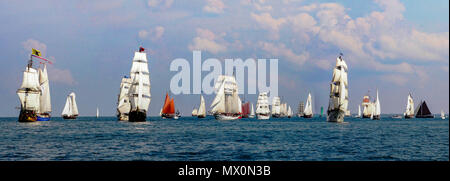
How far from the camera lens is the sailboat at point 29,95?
108812mm

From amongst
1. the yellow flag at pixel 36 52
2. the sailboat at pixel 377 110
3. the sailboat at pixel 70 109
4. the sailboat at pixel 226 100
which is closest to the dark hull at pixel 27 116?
the yellow flag at pixel 36 52

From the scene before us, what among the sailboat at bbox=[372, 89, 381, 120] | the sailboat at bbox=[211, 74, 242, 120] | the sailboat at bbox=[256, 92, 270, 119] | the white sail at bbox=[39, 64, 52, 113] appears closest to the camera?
the white sail at bbox=[39, 64, 52, 113]

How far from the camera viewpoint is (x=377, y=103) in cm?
19338

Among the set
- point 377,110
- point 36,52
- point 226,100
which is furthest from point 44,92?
point 377,110

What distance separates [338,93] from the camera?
109125mm

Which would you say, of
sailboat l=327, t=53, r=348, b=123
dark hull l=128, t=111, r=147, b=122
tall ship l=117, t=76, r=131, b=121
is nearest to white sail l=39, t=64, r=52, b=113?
tall ship l=117, t=76, r=131, b=121

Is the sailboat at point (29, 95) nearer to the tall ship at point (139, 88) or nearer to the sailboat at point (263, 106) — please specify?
the tall ship at point (139, 88)

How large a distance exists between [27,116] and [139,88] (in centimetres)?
3173

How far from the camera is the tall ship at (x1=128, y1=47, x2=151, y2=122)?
10919cm

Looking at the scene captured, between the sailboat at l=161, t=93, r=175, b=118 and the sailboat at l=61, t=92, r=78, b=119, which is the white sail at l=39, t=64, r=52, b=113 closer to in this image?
the sailboat at l=61, t=92, r=78, b=119

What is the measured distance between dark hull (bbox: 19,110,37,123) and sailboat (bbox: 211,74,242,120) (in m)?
59.0

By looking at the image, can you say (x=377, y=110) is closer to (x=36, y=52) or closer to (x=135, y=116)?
(x=135, y=116)
